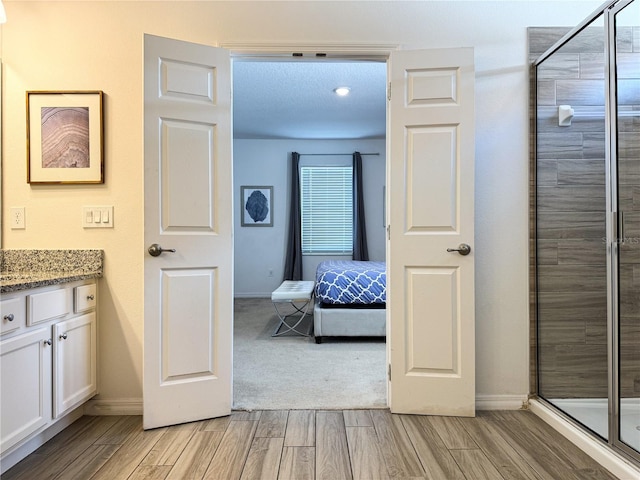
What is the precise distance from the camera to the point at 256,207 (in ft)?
22.6

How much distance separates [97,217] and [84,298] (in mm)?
483

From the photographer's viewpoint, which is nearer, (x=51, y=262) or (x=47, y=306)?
(x=47, y=306)

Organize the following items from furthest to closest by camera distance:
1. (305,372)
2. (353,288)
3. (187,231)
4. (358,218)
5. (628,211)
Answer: (358,218)
(353,288)
(305,372)
(187,231)
(628,211)

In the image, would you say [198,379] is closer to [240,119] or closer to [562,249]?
[562,249]

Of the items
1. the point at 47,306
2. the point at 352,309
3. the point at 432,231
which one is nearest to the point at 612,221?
the point at 432,231

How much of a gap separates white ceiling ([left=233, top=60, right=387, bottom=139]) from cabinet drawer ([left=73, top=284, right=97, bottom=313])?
6.49 feet

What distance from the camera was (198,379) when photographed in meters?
2.27

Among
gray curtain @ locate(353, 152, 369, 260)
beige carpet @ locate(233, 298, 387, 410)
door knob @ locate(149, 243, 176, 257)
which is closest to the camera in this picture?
door knob @ locate(149, 243, 176, 257)

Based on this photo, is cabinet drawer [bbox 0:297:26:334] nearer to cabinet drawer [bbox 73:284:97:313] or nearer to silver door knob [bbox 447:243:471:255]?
cabinet drawer [bbox 73:284:97:313]

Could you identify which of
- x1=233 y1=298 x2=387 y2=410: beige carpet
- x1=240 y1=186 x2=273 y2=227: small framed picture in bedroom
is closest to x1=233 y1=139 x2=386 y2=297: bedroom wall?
x1=240 y1=186 x2=273 y2=227: small framed picture in bedroom

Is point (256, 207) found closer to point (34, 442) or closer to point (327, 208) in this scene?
point (327, 208)

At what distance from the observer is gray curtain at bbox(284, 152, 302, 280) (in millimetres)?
6789

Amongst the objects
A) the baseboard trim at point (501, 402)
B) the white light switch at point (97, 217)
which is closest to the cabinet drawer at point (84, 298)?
the white light switch at point (97, 217)

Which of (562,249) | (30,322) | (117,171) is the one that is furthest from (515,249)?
(30,322)
